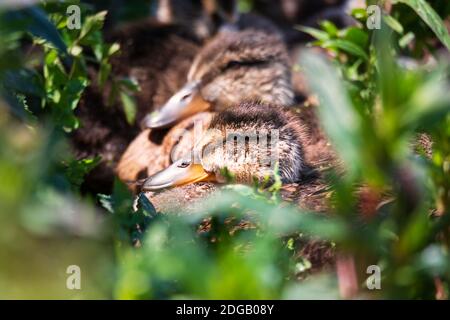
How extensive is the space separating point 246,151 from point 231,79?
4.24ft

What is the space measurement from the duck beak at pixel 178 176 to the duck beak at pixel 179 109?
2.81 ft

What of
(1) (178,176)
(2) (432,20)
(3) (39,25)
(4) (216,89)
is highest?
(4) (216,89)

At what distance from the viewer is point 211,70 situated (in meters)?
4.32

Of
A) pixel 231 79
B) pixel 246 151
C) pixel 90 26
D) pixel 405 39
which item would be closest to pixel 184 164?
pixel 246 151

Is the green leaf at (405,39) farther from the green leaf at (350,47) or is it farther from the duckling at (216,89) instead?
the duckling at (216,89)

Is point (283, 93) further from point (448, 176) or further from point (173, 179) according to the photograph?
point (448, 176)

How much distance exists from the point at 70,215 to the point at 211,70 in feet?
8.67

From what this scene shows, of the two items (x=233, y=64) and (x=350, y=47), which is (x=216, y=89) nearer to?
(x=233, y=64)

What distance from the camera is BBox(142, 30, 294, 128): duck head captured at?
4141 mm

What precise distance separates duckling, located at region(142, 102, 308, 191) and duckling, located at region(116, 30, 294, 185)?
709 millimetres

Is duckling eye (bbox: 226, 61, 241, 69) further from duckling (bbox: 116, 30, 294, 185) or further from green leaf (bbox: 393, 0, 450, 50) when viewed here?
green leaf (bbox: 393, 0, 450, 50)

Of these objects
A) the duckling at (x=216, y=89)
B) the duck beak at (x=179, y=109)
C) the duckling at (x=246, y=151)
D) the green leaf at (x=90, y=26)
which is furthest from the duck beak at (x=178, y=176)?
the duck beak at (x=179, y=109)

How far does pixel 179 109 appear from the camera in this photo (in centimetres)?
412

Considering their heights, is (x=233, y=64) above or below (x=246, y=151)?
above
